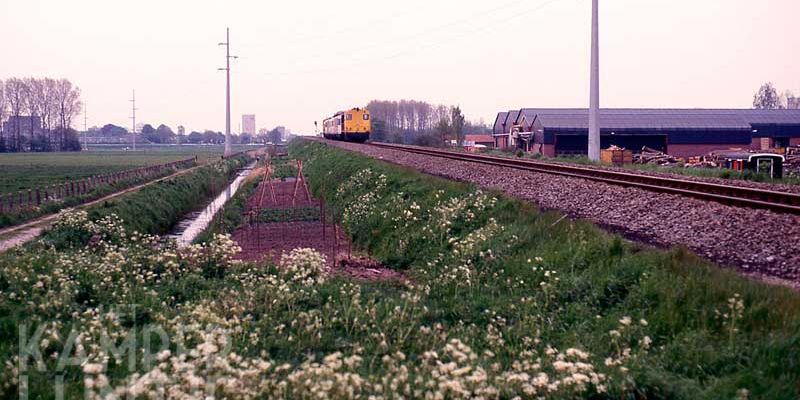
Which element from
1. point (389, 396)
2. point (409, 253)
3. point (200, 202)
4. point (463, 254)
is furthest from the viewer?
point (200, 202)

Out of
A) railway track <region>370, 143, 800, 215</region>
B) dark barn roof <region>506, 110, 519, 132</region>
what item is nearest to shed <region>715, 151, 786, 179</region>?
railway track <region>370, 143, 800, 215</region>

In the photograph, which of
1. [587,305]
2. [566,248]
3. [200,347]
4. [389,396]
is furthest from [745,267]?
[200,347]

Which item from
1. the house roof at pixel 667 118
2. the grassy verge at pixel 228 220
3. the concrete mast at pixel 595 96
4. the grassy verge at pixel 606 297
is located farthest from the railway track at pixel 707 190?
A: the house roof at pixel 667 118

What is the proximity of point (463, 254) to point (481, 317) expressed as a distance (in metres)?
2.79

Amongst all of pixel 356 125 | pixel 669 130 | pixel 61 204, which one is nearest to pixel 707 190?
pixel 61 204

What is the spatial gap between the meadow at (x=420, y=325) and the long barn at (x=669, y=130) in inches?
1701

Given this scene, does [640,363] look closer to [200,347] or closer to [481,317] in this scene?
[481,317]

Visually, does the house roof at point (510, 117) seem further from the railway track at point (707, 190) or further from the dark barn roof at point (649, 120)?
the railway track at point (707, 190)

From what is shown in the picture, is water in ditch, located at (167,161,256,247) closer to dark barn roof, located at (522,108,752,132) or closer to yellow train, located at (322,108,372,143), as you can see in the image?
yellow train, located at (322,108,372,143)

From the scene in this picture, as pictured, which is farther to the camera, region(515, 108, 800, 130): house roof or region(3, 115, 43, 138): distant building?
region(3, 115, 43, 138): distant building

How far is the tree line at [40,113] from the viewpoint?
104m

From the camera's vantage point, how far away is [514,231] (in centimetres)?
1150

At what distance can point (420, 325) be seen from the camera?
788cm

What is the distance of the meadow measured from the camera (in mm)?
5590
